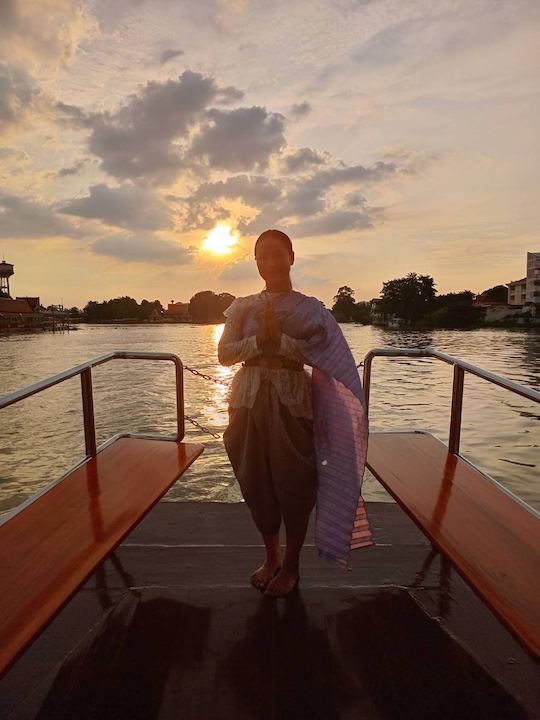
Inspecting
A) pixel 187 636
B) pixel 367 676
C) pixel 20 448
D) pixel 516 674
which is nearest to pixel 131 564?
pixel 187 636

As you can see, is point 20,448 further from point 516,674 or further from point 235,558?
point 516,674

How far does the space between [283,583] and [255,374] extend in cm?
121

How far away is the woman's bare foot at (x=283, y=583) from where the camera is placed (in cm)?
277

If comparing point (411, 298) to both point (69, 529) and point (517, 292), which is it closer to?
point (517, 292)

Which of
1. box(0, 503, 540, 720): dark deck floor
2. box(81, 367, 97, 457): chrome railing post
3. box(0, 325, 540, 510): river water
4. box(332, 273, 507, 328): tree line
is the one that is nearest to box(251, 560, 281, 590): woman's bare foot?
box(0, 503, 540, 720): dark deck floor

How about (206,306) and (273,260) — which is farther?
(206,306)

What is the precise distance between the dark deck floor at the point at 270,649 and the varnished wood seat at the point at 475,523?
518 mm

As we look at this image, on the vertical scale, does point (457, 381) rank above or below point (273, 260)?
below

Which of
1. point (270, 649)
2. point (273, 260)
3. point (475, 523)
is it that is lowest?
point (270, 649)

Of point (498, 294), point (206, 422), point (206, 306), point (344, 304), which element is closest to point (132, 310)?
point (206, 306)

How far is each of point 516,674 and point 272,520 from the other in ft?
4.30

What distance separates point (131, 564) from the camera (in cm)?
316

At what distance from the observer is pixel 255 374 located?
260 centimetres

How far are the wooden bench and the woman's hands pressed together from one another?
108 cm
